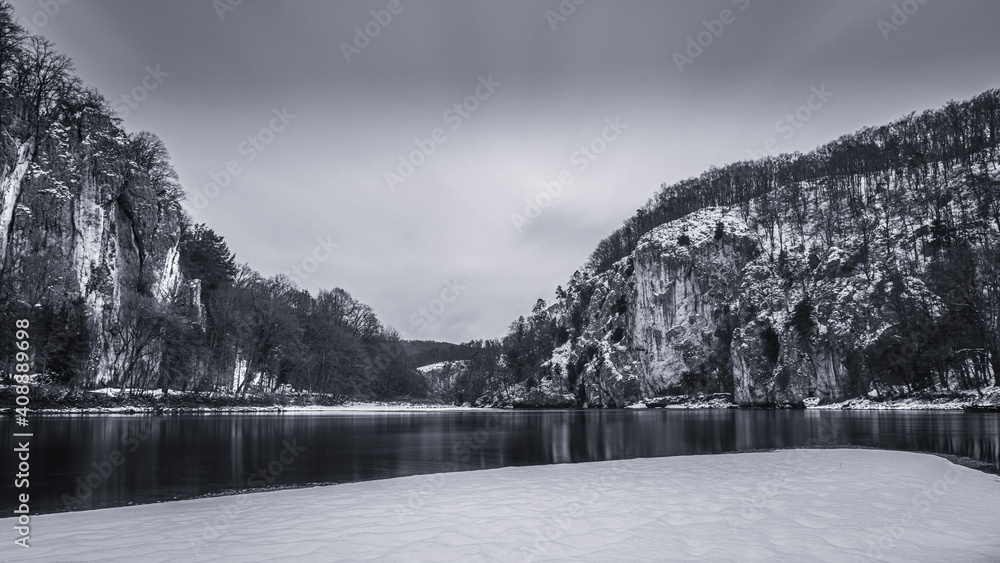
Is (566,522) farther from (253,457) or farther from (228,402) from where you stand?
(228,402)

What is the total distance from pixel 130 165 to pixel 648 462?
72781mm

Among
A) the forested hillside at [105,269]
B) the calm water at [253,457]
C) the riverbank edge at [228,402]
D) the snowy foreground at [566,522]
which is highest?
the forested hillside at [105,269]

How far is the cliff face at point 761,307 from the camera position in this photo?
7706 cm

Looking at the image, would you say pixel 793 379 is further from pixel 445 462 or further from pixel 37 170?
pixel 37 170

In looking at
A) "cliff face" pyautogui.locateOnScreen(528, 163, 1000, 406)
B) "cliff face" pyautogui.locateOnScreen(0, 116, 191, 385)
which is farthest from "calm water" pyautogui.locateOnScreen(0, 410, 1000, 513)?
"cliff face" pyautogui.locateOnScreen(528, 163, 1000, 406)

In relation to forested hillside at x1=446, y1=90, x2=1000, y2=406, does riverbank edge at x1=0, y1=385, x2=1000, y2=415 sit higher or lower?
lower

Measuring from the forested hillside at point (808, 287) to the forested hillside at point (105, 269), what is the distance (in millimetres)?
66644

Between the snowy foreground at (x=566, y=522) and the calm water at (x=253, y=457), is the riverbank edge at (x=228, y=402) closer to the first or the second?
the calm water at (x=253, y=457)

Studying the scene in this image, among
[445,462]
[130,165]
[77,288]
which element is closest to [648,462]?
[445,462]

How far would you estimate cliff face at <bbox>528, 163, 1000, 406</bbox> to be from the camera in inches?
3034

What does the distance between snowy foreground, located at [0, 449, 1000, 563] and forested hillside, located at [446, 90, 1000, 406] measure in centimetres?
6703
